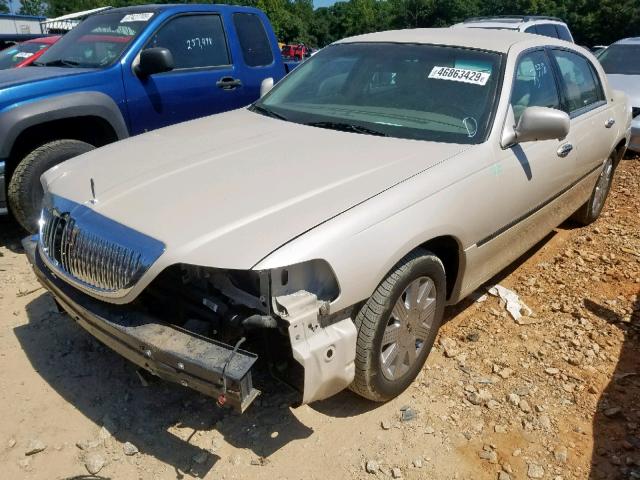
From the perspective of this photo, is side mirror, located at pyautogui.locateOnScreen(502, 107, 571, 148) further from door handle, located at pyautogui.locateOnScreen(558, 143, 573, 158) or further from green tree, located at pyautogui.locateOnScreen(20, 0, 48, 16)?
green tree, located at pyautogui.locateOnScreen(20, 0, 48, 16)

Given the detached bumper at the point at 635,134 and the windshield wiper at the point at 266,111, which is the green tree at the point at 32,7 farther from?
the windshield wiper at the point at 266,111

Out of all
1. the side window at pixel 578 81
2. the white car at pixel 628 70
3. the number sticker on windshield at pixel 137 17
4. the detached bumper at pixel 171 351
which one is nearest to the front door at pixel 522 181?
the side window at pixel 578 81

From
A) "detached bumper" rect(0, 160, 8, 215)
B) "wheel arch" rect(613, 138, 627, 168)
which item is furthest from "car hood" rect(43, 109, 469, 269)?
"wheel arch" rect(613, 138, 627, 168)

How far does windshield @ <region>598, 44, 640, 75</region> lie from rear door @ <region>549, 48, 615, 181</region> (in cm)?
528

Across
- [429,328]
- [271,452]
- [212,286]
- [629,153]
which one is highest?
[212,286]

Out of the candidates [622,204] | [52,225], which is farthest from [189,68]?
[622,204]

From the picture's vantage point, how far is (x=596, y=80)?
464 centimetres

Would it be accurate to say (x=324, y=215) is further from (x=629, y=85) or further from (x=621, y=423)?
(x=629, y=85)

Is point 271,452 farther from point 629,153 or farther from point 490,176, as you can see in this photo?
point 629,153

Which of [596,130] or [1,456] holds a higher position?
[596,130]

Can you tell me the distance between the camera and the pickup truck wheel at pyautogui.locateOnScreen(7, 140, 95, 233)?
4.18 metres

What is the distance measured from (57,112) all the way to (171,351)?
298 cm

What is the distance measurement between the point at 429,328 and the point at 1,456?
2.09m

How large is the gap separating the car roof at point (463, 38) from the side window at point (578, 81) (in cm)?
20
